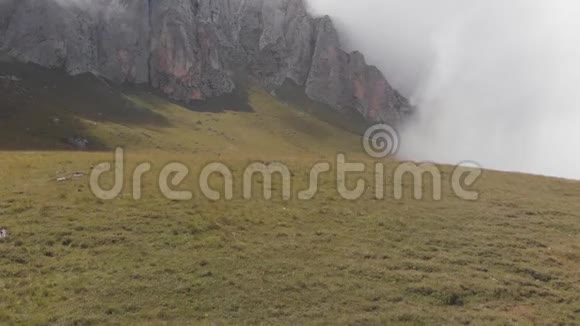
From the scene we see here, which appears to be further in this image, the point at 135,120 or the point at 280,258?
the point at 135,120

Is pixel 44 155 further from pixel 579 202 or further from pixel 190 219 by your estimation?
pixel 579 202

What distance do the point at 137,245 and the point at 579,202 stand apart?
36727 millimetres

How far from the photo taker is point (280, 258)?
26.4 m

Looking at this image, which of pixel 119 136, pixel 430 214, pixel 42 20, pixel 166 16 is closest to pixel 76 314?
pixel 430 214

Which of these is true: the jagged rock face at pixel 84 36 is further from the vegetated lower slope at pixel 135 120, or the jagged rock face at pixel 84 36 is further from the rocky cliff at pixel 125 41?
the vegetated lower slope at pixel 135 120

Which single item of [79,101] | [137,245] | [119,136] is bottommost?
[137,245]

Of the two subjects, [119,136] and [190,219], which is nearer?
[190,219]

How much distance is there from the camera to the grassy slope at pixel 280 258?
21.7 metres

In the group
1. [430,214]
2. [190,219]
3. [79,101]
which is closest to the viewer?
[190,219]

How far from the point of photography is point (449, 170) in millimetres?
49500

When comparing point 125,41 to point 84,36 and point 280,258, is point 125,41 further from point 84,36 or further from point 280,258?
point 280,258

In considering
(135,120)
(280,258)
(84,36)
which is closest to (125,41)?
(84,36)

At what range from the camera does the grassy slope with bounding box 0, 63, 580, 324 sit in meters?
21.7

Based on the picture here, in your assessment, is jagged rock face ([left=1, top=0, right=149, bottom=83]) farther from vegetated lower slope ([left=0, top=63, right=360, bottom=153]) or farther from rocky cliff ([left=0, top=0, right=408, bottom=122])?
vegetated lower slope ([left=0, top=63, right=360, bottom=153])
